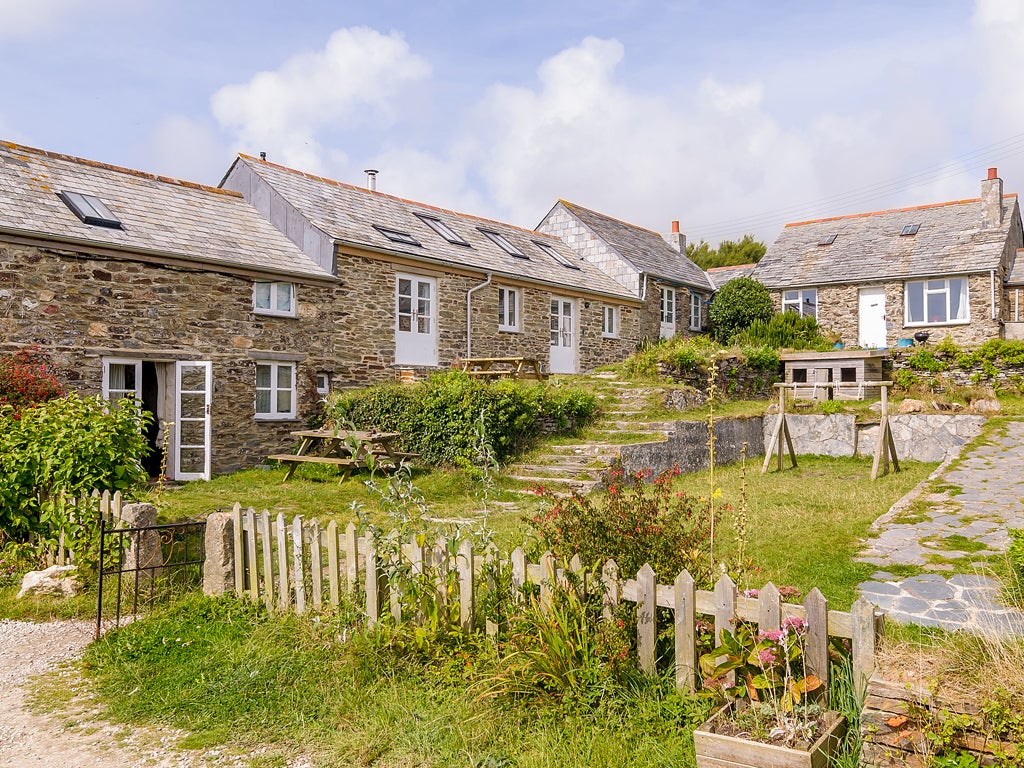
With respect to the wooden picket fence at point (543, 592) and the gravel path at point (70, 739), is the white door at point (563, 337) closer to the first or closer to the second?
the wooden picket fence at point (543, 592)

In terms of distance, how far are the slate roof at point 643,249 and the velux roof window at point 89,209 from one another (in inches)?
674

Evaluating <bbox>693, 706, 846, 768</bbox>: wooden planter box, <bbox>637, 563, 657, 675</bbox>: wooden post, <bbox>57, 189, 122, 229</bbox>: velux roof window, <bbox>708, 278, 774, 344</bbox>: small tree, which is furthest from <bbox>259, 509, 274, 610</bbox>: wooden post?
<bbox>708, 278, 774, 344</bbox>: small tree

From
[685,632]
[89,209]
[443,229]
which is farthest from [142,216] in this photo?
[685,632]

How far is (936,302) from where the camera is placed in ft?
86.0

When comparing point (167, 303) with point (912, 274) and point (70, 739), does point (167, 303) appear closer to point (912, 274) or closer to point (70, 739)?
point (70, 739)

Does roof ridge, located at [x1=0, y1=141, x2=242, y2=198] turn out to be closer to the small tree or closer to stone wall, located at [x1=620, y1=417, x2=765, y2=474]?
stone wall, located at [x1=620, y1=417, x2=765, y2=474]

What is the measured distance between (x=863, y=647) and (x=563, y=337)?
1987 centimetres

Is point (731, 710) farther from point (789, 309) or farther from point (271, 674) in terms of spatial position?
point (789, 309)

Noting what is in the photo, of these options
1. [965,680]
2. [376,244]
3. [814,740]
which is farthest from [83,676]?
[376,244]

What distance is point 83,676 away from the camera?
17.1ft

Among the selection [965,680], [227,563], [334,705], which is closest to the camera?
[965,680]

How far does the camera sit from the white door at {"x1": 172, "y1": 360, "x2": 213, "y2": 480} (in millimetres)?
14266

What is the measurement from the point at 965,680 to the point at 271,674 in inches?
157

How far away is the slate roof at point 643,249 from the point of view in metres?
27.9
